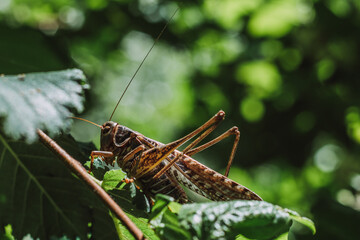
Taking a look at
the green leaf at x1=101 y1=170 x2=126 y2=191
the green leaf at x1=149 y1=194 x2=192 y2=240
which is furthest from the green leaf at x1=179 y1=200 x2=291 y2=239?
the green leaf at x1=101 y1=170 x2=126 y2=191

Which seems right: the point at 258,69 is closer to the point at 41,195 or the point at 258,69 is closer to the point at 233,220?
the point at 41,195

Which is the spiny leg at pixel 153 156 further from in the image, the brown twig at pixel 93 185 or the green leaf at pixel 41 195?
the brown twig at pixel 93 185

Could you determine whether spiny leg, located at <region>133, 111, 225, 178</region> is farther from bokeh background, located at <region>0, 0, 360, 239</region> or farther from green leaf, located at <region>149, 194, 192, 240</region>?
bokeh background, located at <region>0, 0, 360, 239</region>

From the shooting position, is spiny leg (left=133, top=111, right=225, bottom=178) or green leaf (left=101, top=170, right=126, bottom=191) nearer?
green leaf (left=101, top=170, right=126, bottom=191)

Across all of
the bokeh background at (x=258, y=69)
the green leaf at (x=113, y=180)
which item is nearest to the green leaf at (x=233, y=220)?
the green leaf at (x=113, y=180)

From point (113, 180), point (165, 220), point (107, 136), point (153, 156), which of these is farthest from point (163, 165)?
point (165, 220)

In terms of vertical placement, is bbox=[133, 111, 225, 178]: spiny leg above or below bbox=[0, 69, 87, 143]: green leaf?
below
